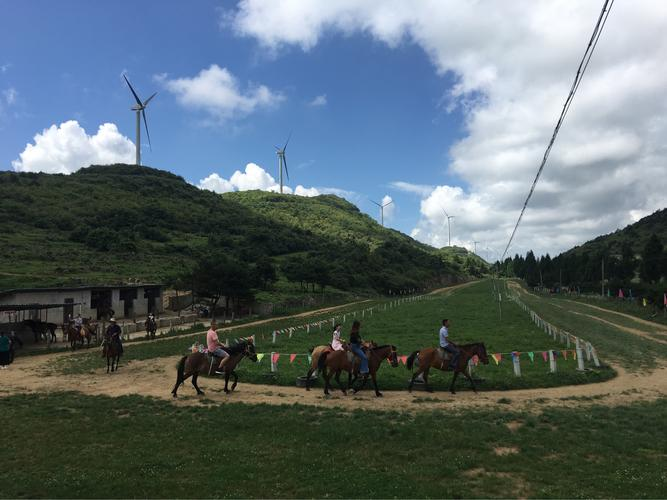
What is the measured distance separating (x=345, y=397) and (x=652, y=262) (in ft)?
269

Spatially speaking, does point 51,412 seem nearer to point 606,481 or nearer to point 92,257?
point 606,481

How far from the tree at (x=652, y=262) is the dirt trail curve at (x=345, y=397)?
6775cm

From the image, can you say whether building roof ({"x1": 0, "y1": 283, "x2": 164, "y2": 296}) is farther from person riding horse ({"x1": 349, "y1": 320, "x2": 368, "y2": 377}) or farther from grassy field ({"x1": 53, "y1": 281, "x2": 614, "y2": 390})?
person riding horse ({"x1": 349, "y1": 320, "x2": 368, "y2": 377})

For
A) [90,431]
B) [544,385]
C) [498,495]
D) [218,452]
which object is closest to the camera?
[498,495]

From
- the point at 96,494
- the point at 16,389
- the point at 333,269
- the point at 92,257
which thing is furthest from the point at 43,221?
the point at 96,494

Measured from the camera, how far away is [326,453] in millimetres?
9859

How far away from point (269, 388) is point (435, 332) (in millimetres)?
18645

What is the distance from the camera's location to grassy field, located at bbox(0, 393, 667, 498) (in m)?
8.20

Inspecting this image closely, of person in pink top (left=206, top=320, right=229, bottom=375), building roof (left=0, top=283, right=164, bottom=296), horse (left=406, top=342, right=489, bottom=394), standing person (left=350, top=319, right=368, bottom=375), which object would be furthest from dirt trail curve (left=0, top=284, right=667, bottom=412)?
building roof (left=0, top=283, right=164, bottom=296)

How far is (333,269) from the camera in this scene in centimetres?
9744

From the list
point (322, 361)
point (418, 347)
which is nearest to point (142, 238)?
point (418, 347)

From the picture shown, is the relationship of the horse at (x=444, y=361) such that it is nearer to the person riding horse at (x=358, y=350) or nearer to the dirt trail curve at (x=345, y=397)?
the dirt trail curve at (x=345, y=397)

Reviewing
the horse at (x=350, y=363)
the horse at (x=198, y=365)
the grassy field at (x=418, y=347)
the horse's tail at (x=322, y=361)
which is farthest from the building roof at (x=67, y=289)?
the horse at (x=350, y=363)

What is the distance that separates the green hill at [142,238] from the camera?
67.8 m
